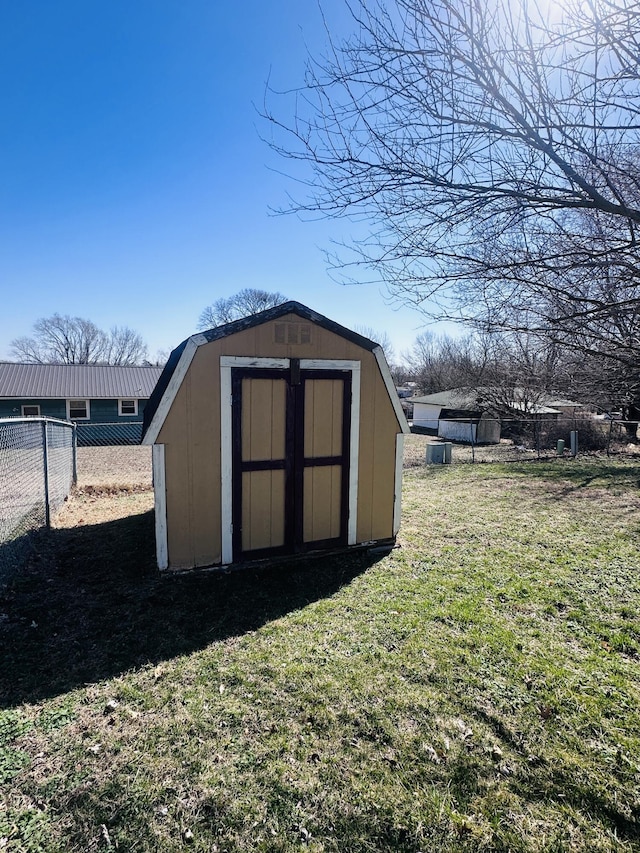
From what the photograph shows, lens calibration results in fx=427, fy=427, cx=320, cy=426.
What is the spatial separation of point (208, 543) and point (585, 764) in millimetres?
3635

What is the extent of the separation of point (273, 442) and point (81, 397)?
778 inches

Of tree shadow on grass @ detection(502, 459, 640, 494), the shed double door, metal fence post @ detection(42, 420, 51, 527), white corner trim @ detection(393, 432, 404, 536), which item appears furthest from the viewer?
tree shadow on grass @ detection(502, 459, 640, 494)

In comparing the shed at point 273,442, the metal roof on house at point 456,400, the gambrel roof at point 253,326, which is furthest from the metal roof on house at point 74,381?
the shed at point 273,442

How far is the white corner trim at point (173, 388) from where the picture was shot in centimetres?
438

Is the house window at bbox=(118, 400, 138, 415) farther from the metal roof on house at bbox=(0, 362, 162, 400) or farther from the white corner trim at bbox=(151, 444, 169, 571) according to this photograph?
the white corner trim at bbox=(151, 444, 169, 571)

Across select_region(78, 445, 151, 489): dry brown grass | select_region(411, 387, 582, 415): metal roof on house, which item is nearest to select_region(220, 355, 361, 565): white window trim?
select_region(78, 445, 151, 489): dry brown grass

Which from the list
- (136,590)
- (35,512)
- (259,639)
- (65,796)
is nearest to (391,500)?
(259,639)

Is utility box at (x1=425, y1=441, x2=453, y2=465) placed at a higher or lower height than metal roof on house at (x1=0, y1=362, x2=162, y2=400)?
lower

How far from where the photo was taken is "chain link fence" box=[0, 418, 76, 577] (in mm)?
4898

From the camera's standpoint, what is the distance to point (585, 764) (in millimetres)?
2320

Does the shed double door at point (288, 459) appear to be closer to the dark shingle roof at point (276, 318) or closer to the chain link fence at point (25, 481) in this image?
the dark shingle roof at point (276, 318)

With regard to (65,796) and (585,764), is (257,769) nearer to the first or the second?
(65,796)

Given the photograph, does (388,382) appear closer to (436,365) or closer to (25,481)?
(25,481)

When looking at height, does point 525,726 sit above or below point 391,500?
below
